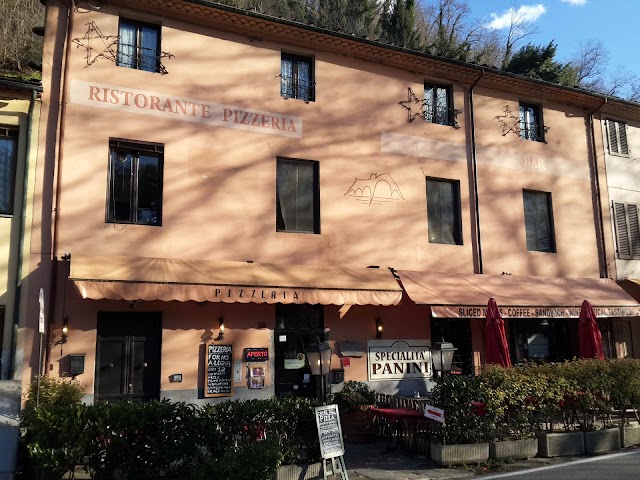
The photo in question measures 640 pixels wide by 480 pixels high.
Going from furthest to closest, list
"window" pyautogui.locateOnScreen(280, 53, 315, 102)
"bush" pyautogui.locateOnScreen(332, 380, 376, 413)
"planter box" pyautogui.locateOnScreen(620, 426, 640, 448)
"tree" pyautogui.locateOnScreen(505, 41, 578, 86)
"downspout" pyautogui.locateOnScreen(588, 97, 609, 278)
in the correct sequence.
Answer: "tree" pyautogui.locateOnScreen(505, 41, 578, 86) → "downspout" pyautogui.locateOnScreen(588, 97, 609, 278) → "window" pyautogui.locateOnScreen(280, 53, 315, 102) → "bush" pyautogui.locateOnScreen(332, 380, 376, 413) → "planter box" pyautogui.locateOnScreen(620, 426, 640, 448)

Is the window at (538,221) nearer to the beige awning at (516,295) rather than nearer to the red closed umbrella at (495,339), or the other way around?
the beige awning at (516,295)

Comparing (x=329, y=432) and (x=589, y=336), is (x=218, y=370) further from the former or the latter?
(x=589, y=336)

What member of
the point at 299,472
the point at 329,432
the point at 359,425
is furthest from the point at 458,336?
the point at 299,472

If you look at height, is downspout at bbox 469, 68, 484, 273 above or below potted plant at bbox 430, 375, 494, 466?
above

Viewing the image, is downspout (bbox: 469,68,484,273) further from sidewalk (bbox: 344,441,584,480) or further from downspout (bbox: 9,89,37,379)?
downspout (bbox: 9,89,37,379)

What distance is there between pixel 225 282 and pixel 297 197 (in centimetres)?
326

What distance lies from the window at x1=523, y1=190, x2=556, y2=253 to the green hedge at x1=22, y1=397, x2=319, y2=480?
10.6 m

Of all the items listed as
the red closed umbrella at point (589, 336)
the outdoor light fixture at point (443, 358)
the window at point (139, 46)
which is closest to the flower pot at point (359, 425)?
the outdoor light fixture at point (443, 358)

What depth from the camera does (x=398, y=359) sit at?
12977 millimetres

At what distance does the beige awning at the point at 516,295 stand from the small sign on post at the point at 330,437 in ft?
15.3

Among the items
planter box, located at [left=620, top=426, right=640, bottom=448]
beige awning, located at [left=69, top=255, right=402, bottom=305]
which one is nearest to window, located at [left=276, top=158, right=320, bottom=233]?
beige awning, located at [left=69, top=255, right=402, bottom=305]

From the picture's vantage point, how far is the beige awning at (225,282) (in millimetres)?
9641

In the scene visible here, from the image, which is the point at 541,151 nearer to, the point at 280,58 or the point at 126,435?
the point at 280,58

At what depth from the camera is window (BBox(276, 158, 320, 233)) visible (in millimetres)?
12625
